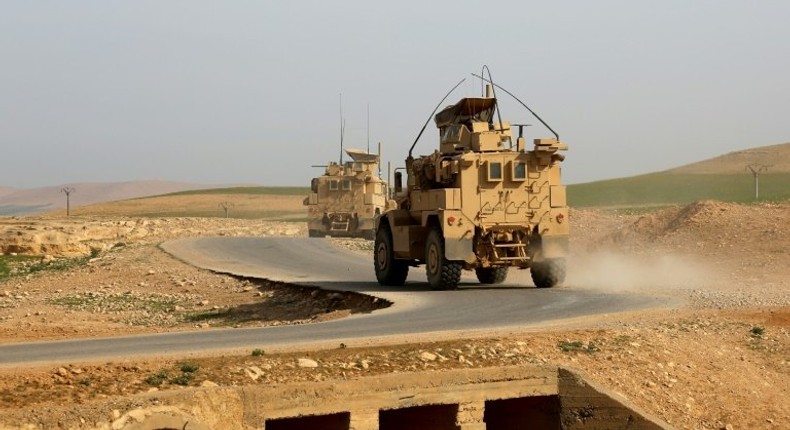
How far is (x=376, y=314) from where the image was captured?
20.0m

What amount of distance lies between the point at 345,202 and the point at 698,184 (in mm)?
53800

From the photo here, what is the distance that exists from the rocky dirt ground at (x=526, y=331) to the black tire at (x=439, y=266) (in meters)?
1.95

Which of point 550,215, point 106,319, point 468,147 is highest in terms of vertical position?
point 468,147

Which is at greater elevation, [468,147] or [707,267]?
[468,147]

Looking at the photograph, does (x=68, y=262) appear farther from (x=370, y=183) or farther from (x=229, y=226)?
(x=229, y=226)

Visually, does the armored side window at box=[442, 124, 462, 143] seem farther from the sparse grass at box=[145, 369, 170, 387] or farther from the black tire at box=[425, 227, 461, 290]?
the sparse grass at box=[145, 369, 170, 387]

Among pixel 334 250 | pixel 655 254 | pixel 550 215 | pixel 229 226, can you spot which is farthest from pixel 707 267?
pixel 229 226

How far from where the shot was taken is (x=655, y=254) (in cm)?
3628

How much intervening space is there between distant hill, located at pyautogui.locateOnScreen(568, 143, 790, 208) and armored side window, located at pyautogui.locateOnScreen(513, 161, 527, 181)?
170ft

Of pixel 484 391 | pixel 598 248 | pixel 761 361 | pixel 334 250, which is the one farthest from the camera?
pixel 334 250

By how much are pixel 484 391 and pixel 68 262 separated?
3015 cm

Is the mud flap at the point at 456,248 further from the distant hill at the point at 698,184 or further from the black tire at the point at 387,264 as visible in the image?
the distant hill at the point at 698,184

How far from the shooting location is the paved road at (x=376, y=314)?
15.2 metres

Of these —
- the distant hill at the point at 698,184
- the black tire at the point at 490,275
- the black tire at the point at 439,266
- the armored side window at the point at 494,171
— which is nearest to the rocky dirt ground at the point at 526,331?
the black tire at the point at 490,275
